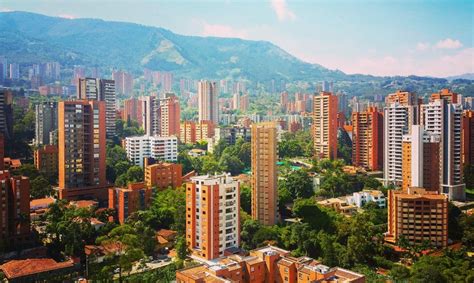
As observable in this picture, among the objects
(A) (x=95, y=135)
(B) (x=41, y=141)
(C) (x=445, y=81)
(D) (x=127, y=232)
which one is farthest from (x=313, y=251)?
(C) (x=445, y=81)

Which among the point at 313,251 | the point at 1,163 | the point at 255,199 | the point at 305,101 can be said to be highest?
the point at 305,101

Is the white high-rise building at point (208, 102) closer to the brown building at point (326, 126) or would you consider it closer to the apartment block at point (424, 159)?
the brown building at point (326, 126)

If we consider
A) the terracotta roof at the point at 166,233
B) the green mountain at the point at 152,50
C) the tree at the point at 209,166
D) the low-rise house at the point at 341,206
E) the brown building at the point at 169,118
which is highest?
the green mountain at the point at 152,50

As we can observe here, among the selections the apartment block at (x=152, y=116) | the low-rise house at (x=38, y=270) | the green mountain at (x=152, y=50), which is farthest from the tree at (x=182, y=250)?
the green mountain at (x=152, y=50)

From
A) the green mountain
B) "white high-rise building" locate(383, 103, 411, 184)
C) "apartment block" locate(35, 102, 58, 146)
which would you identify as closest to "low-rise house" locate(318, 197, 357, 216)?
"white high-rise building" locate(383, 103, 411, 184)

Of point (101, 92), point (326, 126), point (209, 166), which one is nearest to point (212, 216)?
point (209, 166)

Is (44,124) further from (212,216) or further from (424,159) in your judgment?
(424,159)

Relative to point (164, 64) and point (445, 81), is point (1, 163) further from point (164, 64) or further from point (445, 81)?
point (164, 64)
